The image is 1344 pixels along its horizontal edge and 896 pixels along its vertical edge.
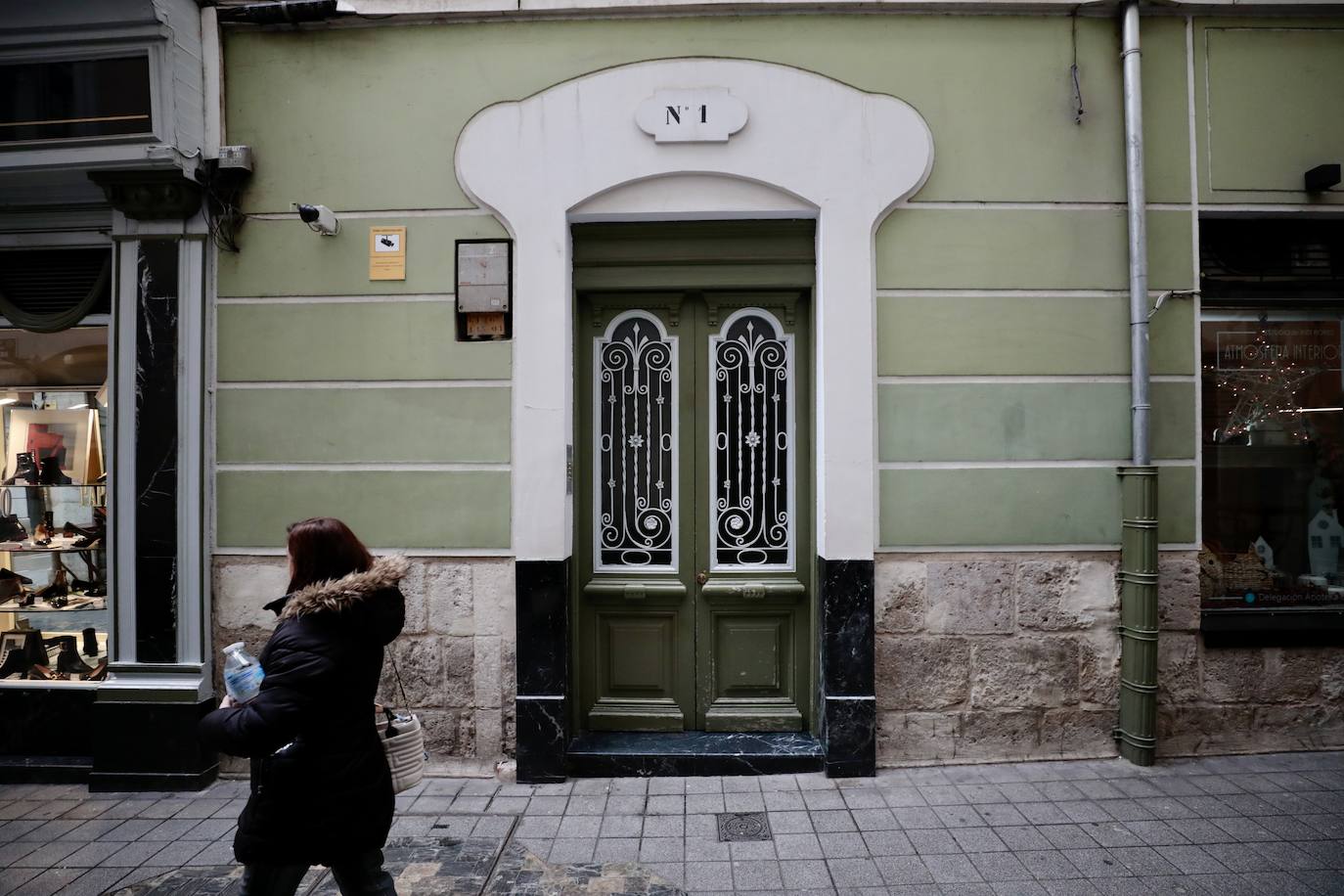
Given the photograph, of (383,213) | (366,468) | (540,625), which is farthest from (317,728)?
(383,213)

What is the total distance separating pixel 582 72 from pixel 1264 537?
538 centimetres

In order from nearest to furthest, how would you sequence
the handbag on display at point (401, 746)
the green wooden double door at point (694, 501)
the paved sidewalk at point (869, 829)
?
the handbag on display at point (401, 746) → the paved sidewalk at point (869, 829) → the green wooden double door at point (694, 501)

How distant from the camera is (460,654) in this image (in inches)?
177

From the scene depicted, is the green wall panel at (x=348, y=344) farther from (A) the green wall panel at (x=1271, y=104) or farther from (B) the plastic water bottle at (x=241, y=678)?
(A) the green wall panel at (x=1271, y=104)

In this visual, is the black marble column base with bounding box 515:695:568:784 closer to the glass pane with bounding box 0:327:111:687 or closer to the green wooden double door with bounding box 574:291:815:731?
the green wooden double door with bounding box 574:291:815:731

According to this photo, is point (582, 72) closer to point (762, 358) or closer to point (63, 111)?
point (762, 358)

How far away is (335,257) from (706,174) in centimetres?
237

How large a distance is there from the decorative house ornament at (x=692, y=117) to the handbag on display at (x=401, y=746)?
3.49 meters

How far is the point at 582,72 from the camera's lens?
4535mm

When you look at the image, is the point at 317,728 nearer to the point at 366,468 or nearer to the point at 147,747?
the point at 366,468

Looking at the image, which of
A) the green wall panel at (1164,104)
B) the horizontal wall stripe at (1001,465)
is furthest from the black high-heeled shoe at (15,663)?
the green wall panel at (1164,104)

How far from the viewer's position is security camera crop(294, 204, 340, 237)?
171 inches

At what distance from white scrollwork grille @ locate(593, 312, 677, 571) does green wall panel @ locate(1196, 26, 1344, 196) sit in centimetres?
369

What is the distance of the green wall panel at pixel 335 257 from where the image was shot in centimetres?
454
